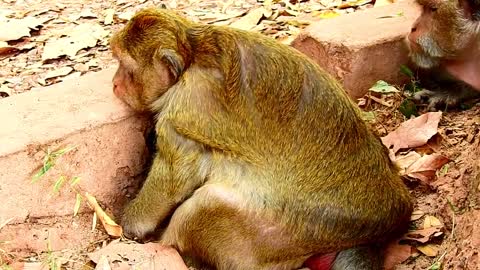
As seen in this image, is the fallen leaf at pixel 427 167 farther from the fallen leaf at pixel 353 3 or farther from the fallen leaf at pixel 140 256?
the fallen leaf at pixel 353 3

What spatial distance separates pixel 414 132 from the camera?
18.6ft

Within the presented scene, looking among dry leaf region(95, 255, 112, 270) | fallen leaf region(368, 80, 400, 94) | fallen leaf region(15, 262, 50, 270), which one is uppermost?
fallen leaf region(368, 80, 400, 94)

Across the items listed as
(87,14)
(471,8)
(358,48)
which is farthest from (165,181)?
(87,14)

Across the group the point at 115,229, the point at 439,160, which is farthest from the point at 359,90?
the point at 115,229

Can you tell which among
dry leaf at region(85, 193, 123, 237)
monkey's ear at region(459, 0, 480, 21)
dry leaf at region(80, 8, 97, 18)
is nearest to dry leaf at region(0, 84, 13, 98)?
dry leaf at region(80, 8, 97, 18)

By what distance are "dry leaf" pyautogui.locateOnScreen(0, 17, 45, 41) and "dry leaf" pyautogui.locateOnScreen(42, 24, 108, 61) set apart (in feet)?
0.88

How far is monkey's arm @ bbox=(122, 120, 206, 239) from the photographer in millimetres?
4633

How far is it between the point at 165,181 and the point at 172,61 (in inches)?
24.1

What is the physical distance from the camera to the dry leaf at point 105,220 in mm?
4945

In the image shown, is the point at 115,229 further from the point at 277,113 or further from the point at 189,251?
the point at 277,113

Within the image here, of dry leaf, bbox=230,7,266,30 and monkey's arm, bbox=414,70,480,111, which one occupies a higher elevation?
dry leaf, bbox=230,7,266,30

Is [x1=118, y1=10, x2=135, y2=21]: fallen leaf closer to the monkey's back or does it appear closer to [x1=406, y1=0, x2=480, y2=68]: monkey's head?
[x1=406, y1=0, x2=480, y2=68]: monkey's head

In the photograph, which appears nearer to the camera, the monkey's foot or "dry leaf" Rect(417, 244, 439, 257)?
"dry leaf" Rect(417, 244, 439, 257)

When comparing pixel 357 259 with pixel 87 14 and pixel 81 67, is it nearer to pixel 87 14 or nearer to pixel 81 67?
pixel 81 67
